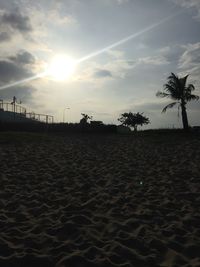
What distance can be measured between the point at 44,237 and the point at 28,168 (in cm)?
744

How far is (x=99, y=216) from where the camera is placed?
775 centimetres

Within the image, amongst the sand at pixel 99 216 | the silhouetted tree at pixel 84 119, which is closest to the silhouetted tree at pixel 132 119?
the silhouetted tree at pixel 84 119

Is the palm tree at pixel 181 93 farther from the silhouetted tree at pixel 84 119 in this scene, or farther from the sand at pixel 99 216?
the sand at pixel 99 216

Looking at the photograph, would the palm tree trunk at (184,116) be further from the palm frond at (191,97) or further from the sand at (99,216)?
the sand at (99,216)

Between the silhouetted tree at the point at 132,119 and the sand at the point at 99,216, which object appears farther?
the silhouetted tree at the point at 132,119

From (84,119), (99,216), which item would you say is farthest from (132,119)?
(99,216)

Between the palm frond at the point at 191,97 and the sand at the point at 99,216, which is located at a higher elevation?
the palm frond at the point at 191,97

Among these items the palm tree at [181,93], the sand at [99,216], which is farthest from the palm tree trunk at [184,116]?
the sand at [99,216]

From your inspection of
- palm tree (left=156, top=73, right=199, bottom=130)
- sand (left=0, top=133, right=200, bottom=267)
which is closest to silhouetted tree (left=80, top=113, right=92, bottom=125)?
palm tree (left=156, top=73, right=199, bottom=130)

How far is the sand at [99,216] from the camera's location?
18.7 feet

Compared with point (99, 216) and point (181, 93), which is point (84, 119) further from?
point (99, 216)

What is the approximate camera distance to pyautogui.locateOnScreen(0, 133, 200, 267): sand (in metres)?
5.71

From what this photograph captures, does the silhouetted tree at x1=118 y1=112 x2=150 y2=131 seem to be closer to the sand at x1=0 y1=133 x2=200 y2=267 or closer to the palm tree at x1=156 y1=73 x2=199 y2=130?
the palm tree at x1=156 y1=73 x2=199 y2=130

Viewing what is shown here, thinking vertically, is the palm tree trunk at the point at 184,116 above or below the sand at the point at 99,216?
above
